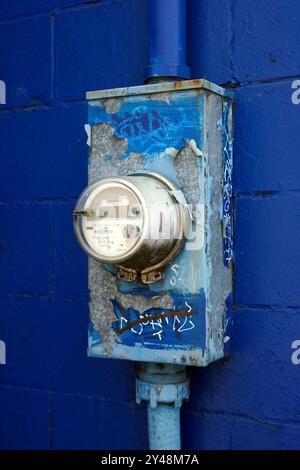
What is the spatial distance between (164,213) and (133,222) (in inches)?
3.5

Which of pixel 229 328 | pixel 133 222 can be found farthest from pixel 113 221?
pixel 229 328

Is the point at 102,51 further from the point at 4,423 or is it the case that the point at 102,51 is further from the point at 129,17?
the point at 4,423

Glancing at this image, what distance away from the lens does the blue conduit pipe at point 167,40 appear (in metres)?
1.92

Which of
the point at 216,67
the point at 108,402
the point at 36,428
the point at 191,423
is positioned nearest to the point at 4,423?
the point at 36,428

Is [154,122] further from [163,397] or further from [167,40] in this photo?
[163,397]

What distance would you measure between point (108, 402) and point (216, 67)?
1.10 m

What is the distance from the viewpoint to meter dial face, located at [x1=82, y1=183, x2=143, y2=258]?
169 cm

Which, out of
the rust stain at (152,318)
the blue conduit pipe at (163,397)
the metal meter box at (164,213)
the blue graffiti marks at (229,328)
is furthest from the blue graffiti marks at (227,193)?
the blue conduit pipe at (163,397)

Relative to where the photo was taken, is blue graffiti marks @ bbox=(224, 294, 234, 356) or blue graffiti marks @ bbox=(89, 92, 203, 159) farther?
blue graffiti marks @ bbox=(224, 294, 234, 356)

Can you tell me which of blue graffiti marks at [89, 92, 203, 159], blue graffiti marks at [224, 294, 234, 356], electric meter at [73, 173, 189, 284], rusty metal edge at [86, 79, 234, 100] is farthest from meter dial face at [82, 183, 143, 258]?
blue graffiti marks at [224, 294, 234, 356]

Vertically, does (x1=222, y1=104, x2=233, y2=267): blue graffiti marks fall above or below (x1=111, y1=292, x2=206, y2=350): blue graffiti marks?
above

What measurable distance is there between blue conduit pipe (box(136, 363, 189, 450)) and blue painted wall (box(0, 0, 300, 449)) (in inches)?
6.2

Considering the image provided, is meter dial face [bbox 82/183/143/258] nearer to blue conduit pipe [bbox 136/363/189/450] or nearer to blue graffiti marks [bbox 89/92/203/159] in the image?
blue graffiti marks [bbox 89/92/203/159]

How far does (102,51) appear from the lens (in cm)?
220
